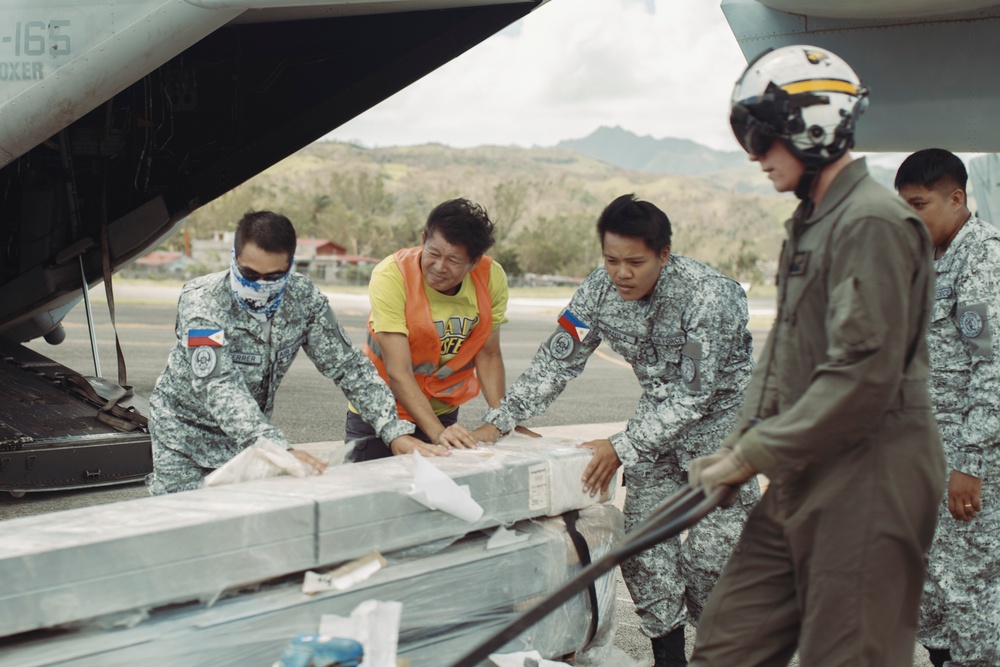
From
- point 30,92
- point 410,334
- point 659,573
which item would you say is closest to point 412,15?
point 30,92

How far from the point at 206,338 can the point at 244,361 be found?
0.22 metres

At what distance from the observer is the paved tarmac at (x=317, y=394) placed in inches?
217

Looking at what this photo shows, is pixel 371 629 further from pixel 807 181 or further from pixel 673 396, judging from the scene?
pixel 807 181

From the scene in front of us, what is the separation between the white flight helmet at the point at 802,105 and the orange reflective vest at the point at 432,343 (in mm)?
1825

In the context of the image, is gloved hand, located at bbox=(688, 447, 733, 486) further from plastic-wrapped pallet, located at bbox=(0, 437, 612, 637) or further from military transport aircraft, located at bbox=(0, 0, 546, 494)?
military transport aircraft, located at bbox=(0, 0, 546, 494)

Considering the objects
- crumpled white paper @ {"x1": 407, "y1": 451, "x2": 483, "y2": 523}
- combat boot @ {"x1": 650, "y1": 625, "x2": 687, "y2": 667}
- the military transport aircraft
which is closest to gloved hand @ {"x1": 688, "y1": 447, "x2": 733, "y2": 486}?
crumpled white paper @ {"x1": 407, "y1": 451, "x2": 483, "y2": 523}

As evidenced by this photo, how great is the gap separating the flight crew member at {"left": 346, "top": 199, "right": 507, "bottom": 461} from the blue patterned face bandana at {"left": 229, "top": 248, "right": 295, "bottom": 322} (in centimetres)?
55

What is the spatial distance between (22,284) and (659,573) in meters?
5.07

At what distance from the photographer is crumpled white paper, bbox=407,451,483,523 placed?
9.09 feet

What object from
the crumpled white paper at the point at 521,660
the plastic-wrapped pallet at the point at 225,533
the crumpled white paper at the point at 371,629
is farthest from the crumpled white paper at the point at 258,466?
the crumpled white paper at the point at 521,660

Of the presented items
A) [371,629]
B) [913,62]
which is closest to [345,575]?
[371,629]

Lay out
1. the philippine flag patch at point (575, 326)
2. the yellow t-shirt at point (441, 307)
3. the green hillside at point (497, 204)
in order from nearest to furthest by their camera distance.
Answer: the philippine flag patch at point (575, 326) → the yellow t-shirt at point (441, 307) → the green hillside at point (497, 204)

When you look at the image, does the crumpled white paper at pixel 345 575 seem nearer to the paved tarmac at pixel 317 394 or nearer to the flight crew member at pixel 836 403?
the flight crew member at pixel 836 403

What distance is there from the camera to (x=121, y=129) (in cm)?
668
